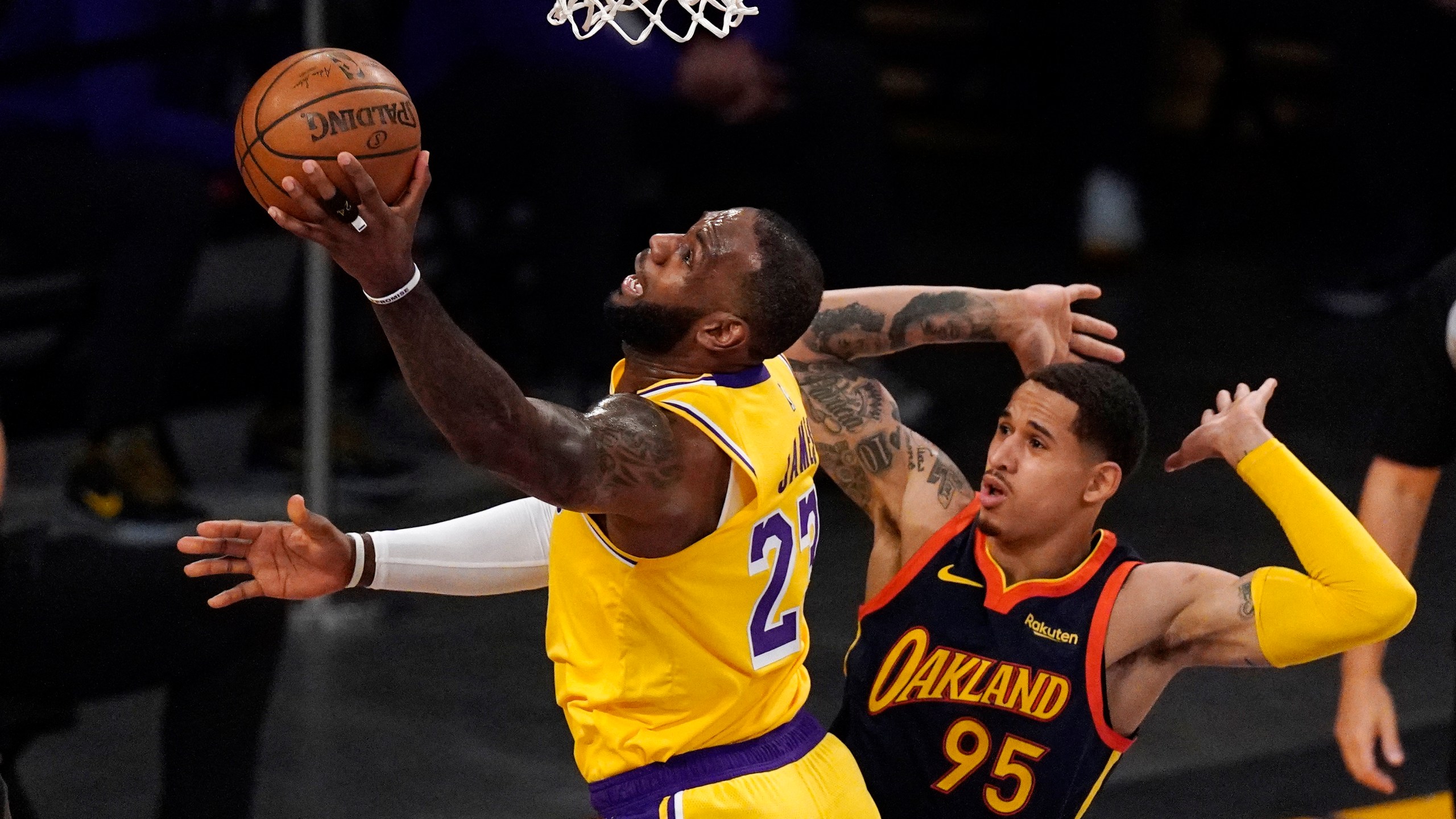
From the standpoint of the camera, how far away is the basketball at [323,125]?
241 cm

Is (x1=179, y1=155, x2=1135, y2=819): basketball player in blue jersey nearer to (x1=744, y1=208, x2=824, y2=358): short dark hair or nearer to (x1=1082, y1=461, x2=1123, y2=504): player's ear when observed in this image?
(x1=744, y1=208, x2=824, y2=358): short dark hair

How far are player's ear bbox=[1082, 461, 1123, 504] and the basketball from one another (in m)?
1.32

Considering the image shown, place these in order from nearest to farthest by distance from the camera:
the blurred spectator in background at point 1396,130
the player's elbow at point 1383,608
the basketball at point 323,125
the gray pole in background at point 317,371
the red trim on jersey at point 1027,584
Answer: the basketball at point 323,125 < the player's elbow at point 1383,608 < the red trim on jersey at point 1027,584 < the gray pole in background at point 317,371 < the blurred spectator in background at point 1396,130

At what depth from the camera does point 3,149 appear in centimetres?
570

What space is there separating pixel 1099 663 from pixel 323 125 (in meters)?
1.58

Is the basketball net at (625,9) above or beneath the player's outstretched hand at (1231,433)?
above

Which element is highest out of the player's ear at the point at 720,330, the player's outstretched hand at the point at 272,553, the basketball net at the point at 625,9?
the basketball net at the point at 625,9

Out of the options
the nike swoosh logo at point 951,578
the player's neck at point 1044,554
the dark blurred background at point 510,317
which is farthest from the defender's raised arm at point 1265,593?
the dark blurred background at point 510,317

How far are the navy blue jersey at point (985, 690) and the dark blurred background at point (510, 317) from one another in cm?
129

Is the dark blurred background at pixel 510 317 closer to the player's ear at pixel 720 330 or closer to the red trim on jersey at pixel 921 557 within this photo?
the red trim on jersey at pixel 921 557

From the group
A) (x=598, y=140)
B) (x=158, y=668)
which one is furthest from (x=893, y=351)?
(x=598, y=140)

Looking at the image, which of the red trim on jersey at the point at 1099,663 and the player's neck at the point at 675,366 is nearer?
the player's neck at the point at 675,366

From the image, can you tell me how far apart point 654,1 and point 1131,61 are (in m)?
3.12

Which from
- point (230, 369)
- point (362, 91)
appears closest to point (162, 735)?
point (362, 91)
